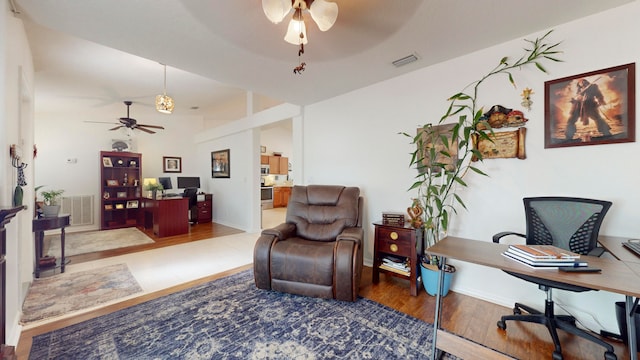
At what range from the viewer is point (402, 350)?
1.58 metres

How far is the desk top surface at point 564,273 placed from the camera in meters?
0.95

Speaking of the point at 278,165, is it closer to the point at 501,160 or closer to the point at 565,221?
the point at 501,160

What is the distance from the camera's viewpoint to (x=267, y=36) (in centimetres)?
195

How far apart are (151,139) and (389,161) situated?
19.6 ft

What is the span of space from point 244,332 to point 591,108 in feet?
10.0

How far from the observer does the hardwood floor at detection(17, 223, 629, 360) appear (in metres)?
1.58

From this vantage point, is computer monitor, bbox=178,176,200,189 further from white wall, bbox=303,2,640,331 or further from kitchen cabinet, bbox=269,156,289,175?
white wall, bbox=303,2,640,331

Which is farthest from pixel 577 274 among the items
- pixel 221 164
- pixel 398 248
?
pixel 221 164

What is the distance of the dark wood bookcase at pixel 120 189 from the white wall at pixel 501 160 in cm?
513

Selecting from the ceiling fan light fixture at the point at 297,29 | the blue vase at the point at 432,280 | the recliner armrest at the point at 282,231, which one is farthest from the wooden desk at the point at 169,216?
the blue vase at the point at 432,280

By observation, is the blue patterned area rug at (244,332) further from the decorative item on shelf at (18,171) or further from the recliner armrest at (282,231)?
the decorative item on shelf at (18,171)

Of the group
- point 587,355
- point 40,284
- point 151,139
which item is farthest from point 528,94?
point 151,139

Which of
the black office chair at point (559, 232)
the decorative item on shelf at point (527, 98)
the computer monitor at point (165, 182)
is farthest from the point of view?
the computer monitor at point (165, 182)

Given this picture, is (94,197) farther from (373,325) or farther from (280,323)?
(373,325)
